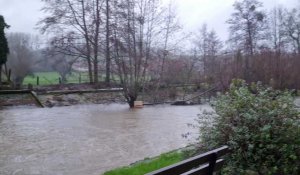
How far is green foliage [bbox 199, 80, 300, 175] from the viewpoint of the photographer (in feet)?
15.9

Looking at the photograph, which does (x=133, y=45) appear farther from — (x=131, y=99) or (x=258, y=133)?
(x=258, y=133)

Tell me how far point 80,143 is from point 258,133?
219 inches

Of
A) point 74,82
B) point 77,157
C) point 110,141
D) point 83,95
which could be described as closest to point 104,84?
point 83,95

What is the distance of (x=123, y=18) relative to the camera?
938 inches

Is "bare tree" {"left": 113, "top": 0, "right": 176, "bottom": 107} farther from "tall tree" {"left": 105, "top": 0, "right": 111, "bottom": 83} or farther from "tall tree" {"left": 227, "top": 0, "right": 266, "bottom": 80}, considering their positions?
"tall tree" {"left": 227, "top": 0, "right": 266, "bottom": 80}

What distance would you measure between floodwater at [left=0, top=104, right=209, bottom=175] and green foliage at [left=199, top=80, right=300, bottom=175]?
2.50 metres

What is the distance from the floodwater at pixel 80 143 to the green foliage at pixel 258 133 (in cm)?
250

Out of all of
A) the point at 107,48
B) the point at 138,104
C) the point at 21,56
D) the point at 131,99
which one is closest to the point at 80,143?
the point at 138,104

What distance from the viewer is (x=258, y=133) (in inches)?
197

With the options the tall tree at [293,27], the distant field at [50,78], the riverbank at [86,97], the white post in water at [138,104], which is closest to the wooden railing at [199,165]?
the white post in water at [138,104]

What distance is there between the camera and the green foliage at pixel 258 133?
4.86m

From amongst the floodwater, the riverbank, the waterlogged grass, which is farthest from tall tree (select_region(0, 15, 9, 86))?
the waterlogged grass

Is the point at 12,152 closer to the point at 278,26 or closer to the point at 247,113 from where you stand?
the point at 247,113

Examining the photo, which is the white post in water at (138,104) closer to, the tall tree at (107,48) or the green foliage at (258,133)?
the tall tree at (107,48)
